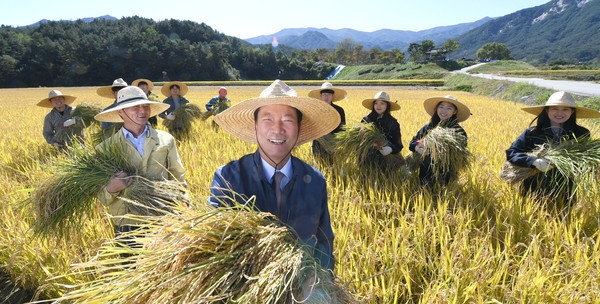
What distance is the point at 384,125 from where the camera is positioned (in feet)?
11.2

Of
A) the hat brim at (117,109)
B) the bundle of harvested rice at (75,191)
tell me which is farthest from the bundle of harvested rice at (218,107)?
the bundle of harvested rice at (75,191)

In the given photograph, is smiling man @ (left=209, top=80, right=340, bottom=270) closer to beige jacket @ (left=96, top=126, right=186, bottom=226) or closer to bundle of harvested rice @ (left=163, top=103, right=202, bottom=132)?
beige jacket @ (left=96, top=126, right=186, bottom=226)

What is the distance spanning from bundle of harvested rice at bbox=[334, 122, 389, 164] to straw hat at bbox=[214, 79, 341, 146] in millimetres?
1676

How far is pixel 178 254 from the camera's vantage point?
0.85 m

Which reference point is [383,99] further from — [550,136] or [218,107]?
[218,107]

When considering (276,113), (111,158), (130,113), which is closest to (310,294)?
(276,113)

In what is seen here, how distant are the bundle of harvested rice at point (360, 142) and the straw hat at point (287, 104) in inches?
66.0

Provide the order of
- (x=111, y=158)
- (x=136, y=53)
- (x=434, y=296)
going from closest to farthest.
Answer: (x=434, y=296), (x=111, y=158), (x=136, y=53)

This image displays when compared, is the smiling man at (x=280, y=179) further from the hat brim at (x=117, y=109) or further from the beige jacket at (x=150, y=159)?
the hat brim at (x=117, y=109)

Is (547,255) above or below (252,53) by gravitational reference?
below

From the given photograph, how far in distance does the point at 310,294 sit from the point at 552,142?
2827 millimetres

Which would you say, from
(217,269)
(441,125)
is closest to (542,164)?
(441,125)

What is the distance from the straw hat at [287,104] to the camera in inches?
50.4

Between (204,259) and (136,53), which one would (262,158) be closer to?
(204,259)
